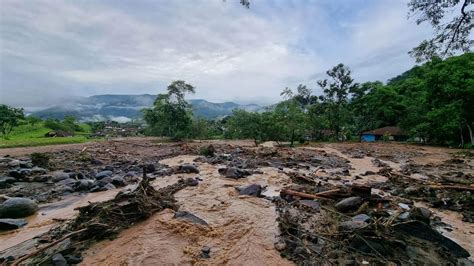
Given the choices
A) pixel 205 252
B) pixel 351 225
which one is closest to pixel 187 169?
pixel 205 252

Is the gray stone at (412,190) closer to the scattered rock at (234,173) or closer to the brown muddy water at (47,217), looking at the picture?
the scattered rock at (234,173)

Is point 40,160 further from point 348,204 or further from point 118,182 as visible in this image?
point 348,204

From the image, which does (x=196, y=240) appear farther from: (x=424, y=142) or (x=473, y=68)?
(x=424, y=142)

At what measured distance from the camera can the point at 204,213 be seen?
6.22 meters

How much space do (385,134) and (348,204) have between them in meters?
36.7

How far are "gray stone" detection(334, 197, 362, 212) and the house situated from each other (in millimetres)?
35340

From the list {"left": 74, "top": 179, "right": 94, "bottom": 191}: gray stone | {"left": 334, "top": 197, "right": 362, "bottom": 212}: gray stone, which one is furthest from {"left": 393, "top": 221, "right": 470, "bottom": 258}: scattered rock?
{"left": 74, "top": 179, "right": 94, "bottom": 191}: gray stone

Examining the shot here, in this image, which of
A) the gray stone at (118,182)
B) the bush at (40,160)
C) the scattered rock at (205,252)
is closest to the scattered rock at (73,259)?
the scattered rock at (205,252)

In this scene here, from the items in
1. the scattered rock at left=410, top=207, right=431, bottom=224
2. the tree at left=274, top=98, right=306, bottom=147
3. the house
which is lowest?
the house

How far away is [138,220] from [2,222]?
112 inches

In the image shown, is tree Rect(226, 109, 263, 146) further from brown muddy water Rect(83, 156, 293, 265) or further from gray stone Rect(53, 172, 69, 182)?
brown muddy water Rect(83, 156, 293, 265)

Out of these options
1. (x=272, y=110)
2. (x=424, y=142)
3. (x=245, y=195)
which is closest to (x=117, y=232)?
(x=245, y=195)

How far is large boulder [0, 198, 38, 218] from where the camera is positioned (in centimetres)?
628

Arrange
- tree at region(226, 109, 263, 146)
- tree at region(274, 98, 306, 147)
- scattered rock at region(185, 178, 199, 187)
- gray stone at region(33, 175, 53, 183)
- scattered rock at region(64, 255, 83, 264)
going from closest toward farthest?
scattered rock at region(64, 255, 83, 264) → scattered rock at region(185, 178, 199, 187) → gray stone at region(33, 175, 53, 183) → tree at region(274, 98, 306, 147) → tree at region(226, 109, 263, 146)
